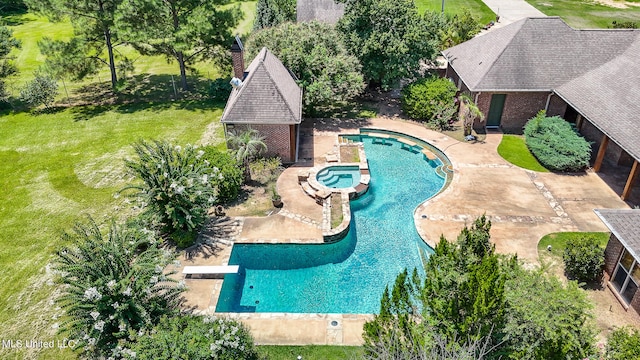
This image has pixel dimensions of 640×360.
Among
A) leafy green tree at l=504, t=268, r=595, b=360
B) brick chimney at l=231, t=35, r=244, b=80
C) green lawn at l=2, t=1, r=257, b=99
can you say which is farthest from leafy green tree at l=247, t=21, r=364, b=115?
leafy green tree at l=504, t=268, r=595, b=360

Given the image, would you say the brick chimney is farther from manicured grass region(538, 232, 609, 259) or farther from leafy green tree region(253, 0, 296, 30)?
manicured grass region(538, 232, 609, 259)

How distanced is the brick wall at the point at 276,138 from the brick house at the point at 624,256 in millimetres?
15279

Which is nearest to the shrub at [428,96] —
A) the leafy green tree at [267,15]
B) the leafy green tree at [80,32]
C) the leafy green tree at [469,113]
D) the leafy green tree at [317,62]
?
the leafy green tree at [469,113]

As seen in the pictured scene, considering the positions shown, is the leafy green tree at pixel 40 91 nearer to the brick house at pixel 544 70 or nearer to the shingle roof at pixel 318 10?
the shingle roof at pixel 318 10

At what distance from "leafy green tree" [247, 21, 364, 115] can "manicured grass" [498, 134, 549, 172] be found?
32.4 feet

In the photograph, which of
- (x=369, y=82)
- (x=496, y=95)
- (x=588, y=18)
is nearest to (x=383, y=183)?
(x=496, y=95)

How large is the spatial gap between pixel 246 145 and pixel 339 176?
5.45 m

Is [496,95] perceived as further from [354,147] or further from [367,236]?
[367,236]

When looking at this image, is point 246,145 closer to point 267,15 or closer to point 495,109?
point 495,109

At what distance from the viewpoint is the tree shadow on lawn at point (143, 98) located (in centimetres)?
3309

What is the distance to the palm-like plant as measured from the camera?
22.3 m

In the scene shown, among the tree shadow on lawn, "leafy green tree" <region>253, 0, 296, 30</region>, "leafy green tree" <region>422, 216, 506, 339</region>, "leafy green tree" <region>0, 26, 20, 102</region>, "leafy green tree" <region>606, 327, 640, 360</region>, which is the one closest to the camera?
"leafy green tree" <region>422, 216, 506, 339</region>

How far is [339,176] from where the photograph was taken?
956 inches

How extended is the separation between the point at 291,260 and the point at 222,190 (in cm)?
531
